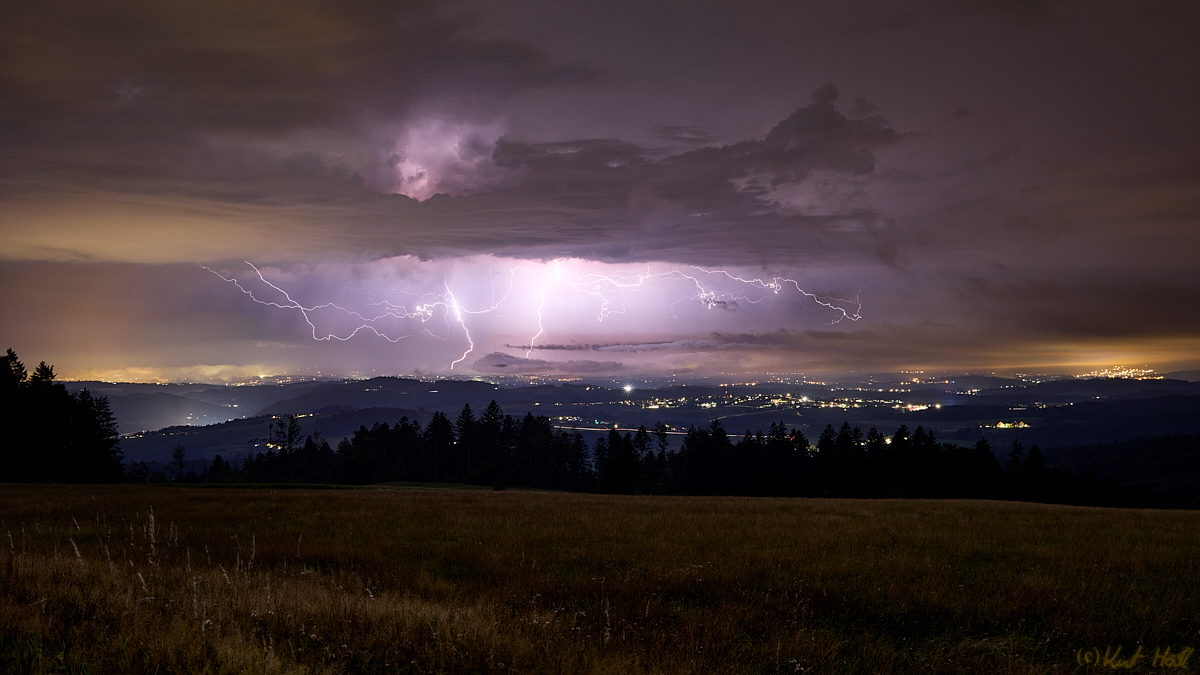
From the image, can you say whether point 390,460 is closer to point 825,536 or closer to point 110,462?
point 110,462

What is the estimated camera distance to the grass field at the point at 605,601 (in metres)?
4.74

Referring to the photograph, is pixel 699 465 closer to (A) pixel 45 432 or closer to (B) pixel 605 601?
(A) pixel 45 432

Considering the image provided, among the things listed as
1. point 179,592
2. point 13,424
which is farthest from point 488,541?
point 13,424

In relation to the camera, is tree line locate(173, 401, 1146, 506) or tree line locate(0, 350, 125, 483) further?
tree line locate(173, 401, 1146, 506)

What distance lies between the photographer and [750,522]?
14.3 metres

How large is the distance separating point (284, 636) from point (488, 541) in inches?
246
